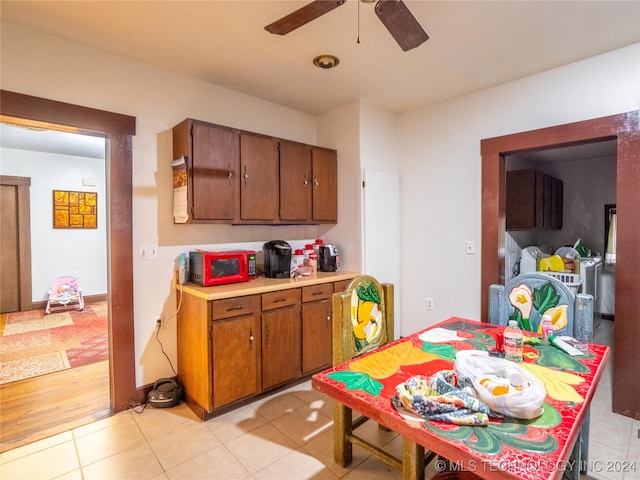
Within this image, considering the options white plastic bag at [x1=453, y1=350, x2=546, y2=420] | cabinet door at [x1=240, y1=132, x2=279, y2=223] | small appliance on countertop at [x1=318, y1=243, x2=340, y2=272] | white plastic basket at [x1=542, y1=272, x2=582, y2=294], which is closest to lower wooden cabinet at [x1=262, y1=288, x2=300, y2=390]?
small appliance on countertop at [x1=318, y1=243, x2=340, y2=272]

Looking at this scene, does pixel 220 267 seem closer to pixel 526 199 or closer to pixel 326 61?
pixel 326 61

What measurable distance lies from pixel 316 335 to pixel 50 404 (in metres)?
2.08

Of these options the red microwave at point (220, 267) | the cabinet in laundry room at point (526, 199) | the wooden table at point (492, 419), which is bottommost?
the wooden table at point (492, 419)

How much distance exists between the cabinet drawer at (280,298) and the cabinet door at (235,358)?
14cm

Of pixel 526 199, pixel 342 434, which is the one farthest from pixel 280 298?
pixel 526 199

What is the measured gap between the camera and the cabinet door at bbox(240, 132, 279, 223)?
2.74m

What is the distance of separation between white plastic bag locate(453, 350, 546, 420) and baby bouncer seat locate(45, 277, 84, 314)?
19.5 feet

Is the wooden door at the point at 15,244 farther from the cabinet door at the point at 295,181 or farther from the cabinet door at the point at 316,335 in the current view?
the cabinet door at the point at 316,335

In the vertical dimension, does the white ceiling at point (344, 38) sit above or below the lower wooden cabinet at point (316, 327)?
above

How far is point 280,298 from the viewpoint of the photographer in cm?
261

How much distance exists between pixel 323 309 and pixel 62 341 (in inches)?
124

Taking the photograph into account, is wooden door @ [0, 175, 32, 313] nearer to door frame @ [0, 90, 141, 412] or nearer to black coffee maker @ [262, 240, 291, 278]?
door frame @ [0, 90, 141, 412]

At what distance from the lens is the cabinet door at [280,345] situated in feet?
8.32

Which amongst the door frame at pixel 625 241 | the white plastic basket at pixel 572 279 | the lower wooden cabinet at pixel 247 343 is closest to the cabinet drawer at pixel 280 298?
the lower wooden cabinet at pixel 247 343
